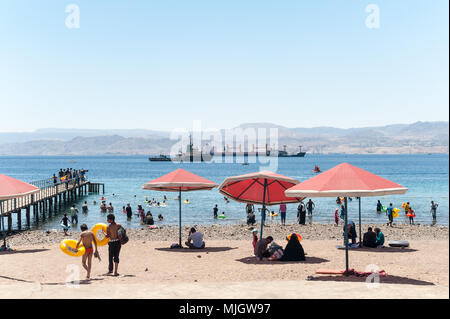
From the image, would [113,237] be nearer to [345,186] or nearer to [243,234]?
[345,186]

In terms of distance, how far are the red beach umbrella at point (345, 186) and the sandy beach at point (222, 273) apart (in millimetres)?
1900

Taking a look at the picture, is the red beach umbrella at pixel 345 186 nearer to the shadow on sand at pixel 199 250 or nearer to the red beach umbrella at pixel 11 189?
the shadow on sand at pixel 199 250

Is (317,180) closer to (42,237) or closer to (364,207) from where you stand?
(42,237)

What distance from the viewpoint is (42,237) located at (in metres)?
24.0

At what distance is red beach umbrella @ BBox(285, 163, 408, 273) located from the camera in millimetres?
10789

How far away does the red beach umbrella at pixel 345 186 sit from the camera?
425 inches

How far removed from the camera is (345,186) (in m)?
11.0

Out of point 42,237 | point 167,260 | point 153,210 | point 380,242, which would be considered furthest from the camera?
point 153,210

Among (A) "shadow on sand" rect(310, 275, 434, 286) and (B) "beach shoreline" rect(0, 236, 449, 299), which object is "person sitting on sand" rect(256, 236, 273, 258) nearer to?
(B) "beach shoreline" rect(0, 236, 449, 299)

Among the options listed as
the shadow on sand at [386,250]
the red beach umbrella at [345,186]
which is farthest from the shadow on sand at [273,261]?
the red beach umbrella at [345,186]

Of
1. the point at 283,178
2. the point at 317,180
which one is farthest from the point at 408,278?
the point at 283,178

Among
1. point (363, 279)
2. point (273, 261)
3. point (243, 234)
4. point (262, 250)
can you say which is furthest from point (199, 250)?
point (363, 279)

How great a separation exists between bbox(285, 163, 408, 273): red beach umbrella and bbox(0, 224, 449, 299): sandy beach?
190cm
